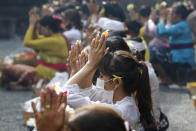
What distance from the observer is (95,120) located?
1727 millimetres

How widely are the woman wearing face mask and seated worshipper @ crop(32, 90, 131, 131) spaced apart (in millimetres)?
787

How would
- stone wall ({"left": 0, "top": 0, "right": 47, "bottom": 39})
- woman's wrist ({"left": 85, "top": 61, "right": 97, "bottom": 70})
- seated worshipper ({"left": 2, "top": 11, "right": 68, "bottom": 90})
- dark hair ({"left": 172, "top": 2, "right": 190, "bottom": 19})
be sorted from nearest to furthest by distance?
woman's wrist ({"left": 85, "top": 61, "right": 97, "bottom": 70}), seated worshipper ({"left": 2, "top": 11, "right": 68, "bottom": 90}), dark hair ({"left": 172, "top": 2, "right": 190, "bottom": 19}), stone wall ({"left": 0, "top": 0, "right": 47, "bottom": 39})

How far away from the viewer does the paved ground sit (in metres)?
5.48

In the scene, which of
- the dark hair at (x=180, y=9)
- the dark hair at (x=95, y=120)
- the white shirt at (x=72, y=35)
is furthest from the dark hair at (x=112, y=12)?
the dark hair at (x=95, y=120)

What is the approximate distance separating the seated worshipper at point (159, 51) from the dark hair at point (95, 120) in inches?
250

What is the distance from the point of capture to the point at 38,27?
6.32 meters

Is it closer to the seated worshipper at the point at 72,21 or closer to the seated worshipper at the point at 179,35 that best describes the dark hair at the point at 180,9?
the seated worshipper at the point at 179,35

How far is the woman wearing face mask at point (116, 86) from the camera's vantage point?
2.75 m

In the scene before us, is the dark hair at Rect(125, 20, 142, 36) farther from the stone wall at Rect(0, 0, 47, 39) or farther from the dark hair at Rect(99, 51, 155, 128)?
the stone wall at Rect(0, 0, 47, 39)

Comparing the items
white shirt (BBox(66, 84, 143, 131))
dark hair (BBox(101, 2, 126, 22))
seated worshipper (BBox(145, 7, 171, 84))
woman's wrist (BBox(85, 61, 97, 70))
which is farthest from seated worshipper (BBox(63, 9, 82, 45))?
woman's wrist (BBox(85, 61, 97, 70))

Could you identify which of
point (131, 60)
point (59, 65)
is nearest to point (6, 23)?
point (59, 65)

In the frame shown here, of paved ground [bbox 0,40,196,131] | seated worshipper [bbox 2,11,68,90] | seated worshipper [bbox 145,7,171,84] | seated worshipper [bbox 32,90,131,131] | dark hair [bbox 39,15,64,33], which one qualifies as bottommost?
paved ground [bbox 0,40,196,131]

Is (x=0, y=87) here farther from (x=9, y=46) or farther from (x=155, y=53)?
(x=9, y=46)

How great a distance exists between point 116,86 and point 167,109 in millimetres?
3522
